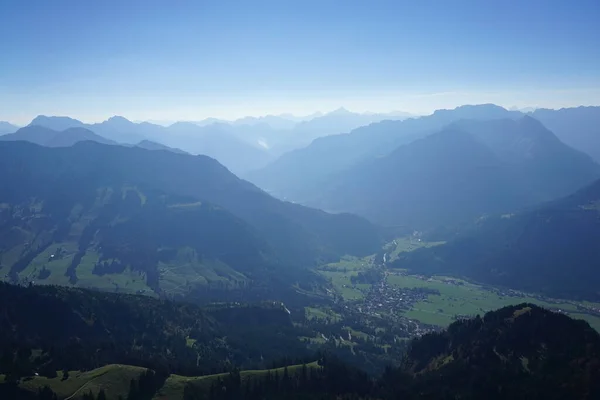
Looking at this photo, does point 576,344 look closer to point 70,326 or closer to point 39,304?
point 70,326

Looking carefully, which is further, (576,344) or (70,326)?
(70,326)

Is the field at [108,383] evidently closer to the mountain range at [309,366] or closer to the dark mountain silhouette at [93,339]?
the mountain range at [309,366]

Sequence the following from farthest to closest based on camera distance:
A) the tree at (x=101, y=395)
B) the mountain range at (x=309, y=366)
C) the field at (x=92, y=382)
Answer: the mountain range at (x=309, y=366) → the field at (x=92, y=382) → the tree at (x=101, y=395)

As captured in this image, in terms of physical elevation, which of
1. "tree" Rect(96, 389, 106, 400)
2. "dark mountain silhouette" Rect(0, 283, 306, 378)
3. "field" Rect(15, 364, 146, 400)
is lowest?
"dark mountain silhouette" Rect(0, 283, 306, 378)

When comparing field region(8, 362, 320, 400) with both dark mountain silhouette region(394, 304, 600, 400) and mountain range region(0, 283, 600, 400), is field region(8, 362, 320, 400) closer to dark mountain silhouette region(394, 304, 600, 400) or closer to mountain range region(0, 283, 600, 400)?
mountain range region(0, 283, 600, 400)

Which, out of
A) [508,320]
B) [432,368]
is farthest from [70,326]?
[508,320]

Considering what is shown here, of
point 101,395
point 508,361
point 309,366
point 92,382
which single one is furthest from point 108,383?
point 508,361

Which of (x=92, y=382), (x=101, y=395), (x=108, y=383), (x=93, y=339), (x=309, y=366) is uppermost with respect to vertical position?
(x=101, y=395)

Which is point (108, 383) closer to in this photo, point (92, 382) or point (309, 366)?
point (92, 382)

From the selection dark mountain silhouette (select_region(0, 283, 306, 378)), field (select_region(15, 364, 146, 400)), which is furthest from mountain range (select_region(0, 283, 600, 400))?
dark mountain silhouette (select_region(0, 283, 306, 378))

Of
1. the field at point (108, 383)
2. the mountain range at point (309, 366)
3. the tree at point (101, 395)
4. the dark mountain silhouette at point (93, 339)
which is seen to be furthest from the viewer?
the dark mountain silhouette at point (93, 339)

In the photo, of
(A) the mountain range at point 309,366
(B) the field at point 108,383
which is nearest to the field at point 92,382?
(B) the field at point 108,383
